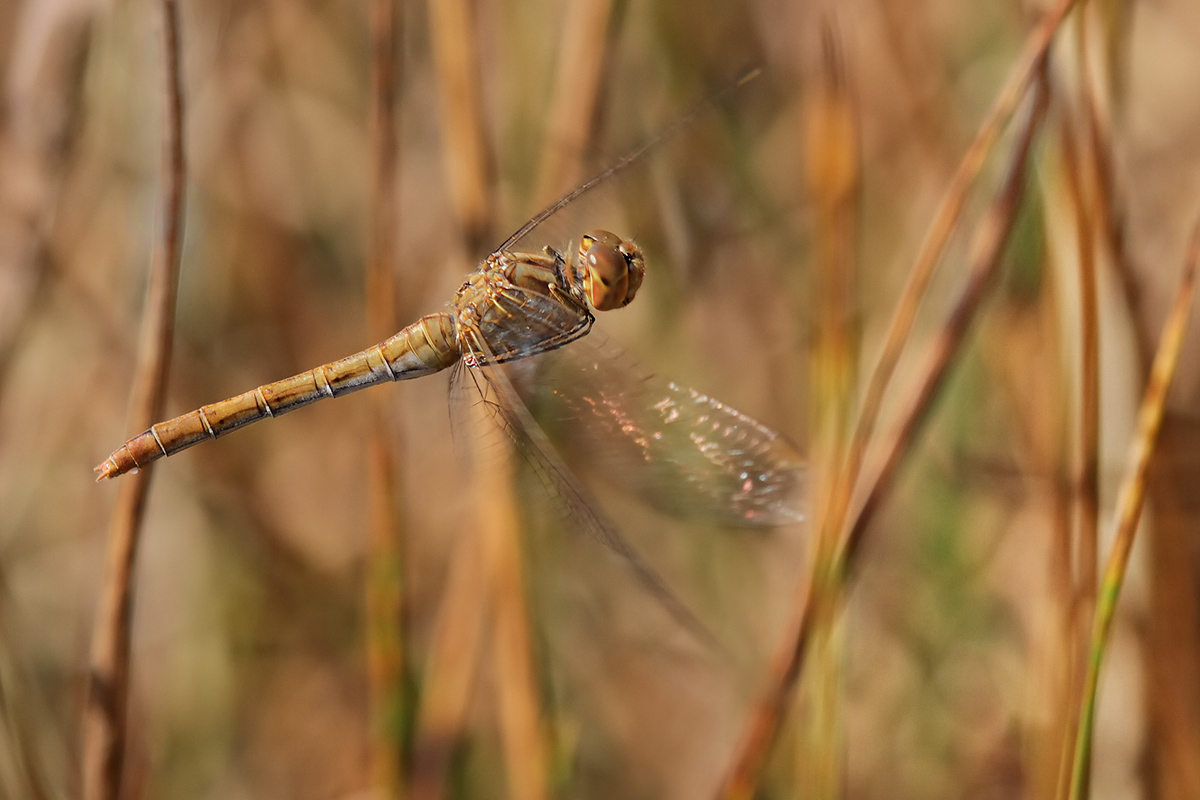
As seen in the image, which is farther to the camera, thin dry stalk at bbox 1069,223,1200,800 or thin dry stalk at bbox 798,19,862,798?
thin dry stalk at bbox 798,19,862,798

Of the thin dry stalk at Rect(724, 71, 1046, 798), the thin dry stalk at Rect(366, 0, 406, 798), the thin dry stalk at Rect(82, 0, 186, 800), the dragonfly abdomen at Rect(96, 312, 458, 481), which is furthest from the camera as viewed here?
the dragonfly abdomen at Rect(96, 312, 458, 481)

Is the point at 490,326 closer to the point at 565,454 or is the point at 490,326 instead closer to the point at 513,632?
the point at 565,454

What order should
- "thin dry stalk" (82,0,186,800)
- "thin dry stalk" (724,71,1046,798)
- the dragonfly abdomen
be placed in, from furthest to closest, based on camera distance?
1. the dragonfly abdomen
2. "thin dry stalk" (724,71,1046,798)
3. "thin dry stalk" (82,0,186,800)

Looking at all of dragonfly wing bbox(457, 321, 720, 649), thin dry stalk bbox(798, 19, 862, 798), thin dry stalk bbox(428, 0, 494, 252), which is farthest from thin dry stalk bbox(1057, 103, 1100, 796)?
thin dry stalk bbox(428, 0, 494, 252)

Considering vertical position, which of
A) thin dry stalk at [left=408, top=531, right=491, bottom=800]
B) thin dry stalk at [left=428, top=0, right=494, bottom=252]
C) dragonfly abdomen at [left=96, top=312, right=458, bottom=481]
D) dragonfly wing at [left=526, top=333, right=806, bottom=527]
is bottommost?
thin dry stalk at [left=408, top=531, right=491, bottom=800]

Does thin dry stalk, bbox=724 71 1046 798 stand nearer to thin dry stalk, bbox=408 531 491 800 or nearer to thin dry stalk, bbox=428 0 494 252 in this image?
thin dry stalk, bbox=408 531 491 800

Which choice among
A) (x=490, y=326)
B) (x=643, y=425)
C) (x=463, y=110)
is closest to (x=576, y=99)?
(x=463, y=110)

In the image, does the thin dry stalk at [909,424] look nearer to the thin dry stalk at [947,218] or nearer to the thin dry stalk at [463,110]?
the thin dry stalk at [947,218]
